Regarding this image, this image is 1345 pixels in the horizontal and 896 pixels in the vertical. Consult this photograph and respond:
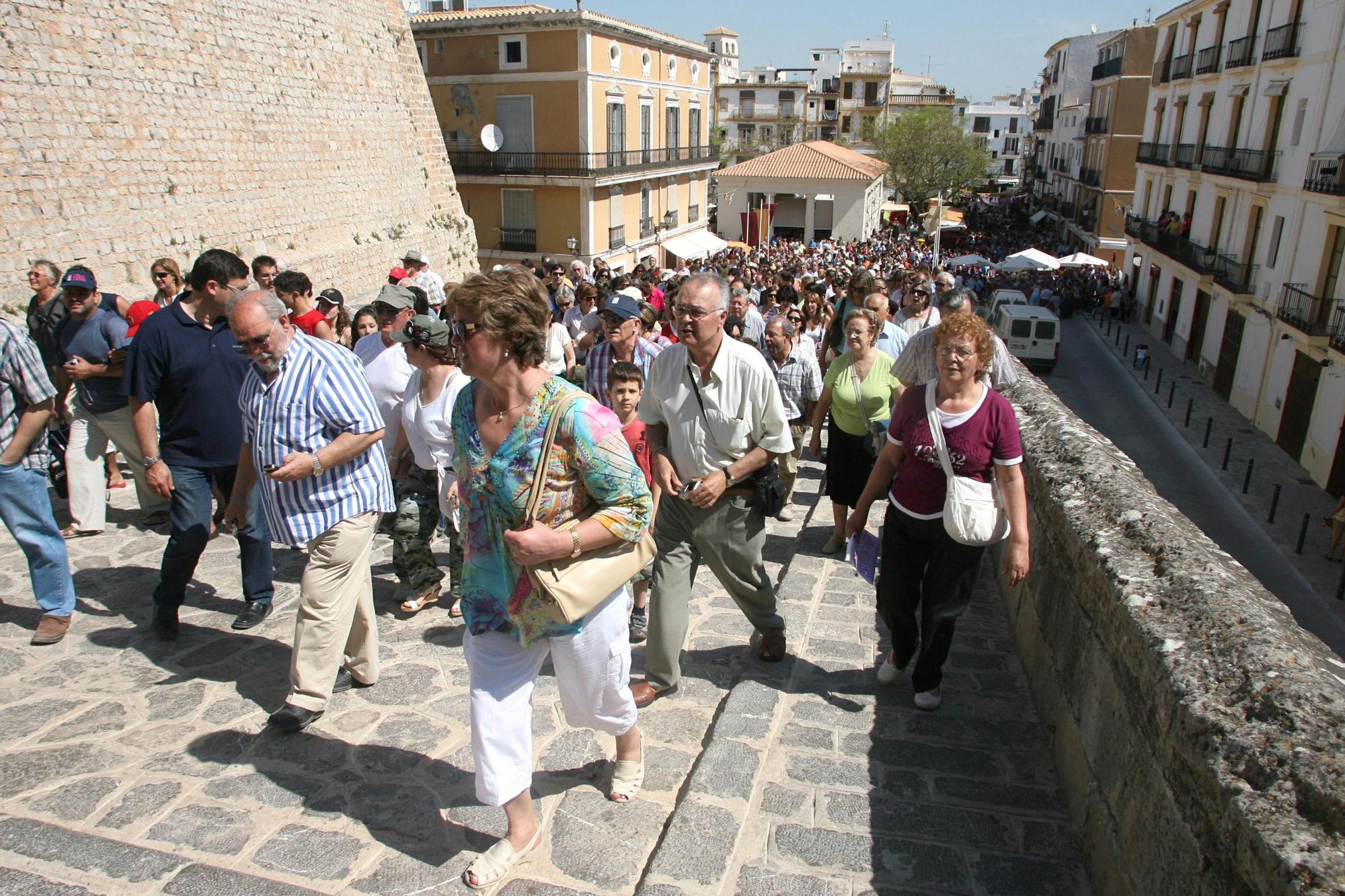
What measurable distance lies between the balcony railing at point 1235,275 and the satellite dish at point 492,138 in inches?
865

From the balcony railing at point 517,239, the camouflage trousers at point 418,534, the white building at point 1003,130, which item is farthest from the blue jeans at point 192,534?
the white building at point 1003,130

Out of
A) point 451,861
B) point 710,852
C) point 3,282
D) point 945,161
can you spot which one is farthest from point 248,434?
point 945,161

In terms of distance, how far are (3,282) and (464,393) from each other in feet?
31.5

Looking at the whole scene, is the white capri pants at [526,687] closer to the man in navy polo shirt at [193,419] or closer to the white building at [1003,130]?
the man in navy polo shirt at [193,419]

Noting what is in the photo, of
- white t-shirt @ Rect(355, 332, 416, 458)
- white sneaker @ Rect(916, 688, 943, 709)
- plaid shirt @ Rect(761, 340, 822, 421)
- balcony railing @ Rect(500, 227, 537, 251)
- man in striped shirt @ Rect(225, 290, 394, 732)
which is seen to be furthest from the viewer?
balcony railing @ Rect(500, 227, 537, 251)

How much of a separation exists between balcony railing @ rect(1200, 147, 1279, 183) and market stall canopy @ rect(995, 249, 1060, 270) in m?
5.58

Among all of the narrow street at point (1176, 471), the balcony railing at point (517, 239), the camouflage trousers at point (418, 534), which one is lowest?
the narrow street at point (1176, 471)

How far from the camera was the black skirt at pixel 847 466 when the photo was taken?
538 cm

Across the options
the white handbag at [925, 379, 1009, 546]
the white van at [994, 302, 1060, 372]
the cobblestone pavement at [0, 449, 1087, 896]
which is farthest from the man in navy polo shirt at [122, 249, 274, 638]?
the white van at [994, 302, 1060, 372]

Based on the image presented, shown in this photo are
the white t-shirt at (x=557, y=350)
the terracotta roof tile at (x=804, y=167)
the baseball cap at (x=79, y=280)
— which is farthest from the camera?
the terracotta roof tile at (x=804, y=167)

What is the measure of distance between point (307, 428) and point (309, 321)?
3.37m

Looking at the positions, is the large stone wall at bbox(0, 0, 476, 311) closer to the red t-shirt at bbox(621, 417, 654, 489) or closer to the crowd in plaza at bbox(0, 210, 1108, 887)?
the crowd in plaza at bbox(0, 210, 1108, 887)

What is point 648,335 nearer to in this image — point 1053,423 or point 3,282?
point 1053,423

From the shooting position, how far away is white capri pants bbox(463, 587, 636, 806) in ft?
8.82
